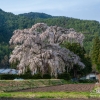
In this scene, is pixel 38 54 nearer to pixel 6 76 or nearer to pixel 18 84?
pixel 6 76

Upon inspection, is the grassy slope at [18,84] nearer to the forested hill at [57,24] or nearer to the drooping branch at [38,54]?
the drooping branch at [38,54]

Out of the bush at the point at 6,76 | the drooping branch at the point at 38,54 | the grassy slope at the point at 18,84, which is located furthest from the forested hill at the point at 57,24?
the grassy slope at the point at 18,84

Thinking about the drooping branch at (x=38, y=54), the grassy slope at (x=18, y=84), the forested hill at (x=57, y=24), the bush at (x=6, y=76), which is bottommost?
the bush at (x=6, y=76)

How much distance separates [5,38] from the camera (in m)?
114

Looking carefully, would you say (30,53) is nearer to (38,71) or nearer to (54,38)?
(38,71)

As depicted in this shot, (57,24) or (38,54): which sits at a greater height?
(57,24)

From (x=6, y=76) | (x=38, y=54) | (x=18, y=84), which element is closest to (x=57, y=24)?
(x=6, y=76)

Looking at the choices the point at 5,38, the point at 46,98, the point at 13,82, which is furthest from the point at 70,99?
the point at 5,38

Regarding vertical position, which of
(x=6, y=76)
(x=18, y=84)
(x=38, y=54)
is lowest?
(x=6, y=76)

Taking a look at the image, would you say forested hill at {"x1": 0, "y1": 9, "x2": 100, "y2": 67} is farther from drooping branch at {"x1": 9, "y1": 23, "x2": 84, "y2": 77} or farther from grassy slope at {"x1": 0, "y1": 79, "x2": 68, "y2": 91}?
grassy slope at {"x1": 0, "y1": 79, "x2": 68, "y2": 91}

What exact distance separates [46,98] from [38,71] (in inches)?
716

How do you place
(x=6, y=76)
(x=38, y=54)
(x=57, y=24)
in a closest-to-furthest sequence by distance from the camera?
(x=38, y=54), (x=6, y=76), (x=57, y=24)

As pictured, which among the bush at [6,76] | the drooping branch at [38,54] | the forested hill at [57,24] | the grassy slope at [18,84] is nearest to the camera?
the grassy slope at [18,84]

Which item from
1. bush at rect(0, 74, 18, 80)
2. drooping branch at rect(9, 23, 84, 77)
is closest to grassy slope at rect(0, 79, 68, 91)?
Result: drooping branch at rect(9, 23, 84, 77)
